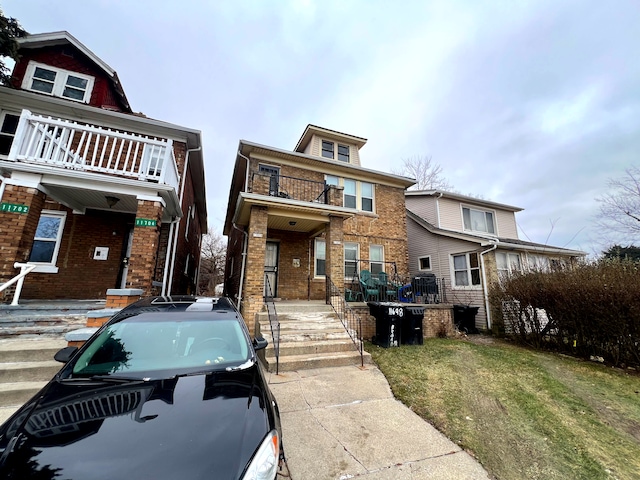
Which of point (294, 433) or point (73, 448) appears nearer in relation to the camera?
point (73, 448)

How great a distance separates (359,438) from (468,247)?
1067 centimetres

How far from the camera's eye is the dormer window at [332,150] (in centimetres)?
1306

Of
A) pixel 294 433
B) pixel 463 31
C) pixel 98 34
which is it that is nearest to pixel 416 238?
pixel 463 31

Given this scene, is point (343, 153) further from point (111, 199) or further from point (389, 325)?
point (111, 199)

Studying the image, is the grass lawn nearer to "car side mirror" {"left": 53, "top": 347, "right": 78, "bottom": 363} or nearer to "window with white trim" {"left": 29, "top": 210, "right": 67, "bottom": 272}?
"car side mirror" {"left": 53, "top": 347, "right": 78, "bottom": 363}

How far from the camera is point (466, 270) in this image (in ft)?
38.2

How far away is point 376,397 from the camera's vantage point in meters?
4.20

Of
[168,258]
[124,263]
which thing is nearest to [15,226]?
[124,263]

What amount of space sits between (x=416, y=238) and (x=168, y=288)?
12136mm

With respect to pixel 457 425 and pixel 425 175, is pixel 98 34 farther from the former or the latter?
pixel 425 175

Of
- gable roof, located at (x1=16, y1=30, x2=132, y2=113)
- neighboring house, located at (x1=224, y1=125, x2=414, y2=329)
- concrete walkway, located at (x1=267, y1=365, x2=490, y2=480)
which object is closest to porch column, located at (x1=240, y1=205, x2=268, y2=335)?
neighboring house, located at (x1=224, y1=125, x2=414, y2=329)

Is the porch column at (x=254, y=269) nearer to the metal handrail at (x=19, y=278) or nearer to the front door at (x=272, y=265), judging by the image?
the front door at (x=272, y=265)

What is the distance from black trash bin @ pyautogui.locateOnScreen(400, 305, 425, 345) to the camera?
7465mm

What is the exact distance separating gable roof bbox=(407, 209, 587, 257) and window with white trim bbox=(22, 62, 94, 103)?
15.4 meters
